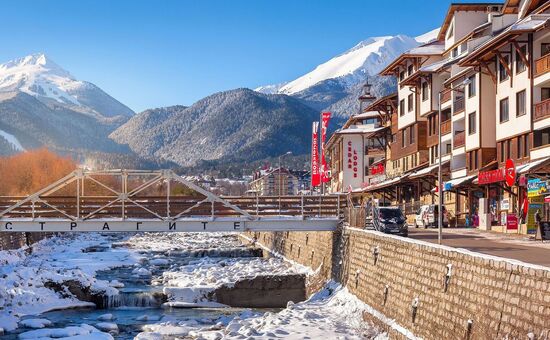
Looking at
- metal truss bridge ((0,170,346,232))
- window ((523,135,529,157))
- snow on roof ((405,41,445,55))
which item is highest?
snow on roof ((405,41,445,55))

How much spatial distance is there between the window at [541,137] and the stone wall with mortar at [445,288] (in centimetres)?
1459

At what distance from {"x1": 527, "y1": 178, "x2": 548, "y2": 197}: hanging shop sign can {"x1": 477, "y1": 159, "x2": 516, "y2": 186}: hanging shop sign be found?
173 centimetres

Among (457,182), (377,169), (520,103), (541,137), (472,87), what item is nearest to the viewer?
(541,137)

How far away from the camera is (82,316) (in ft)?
114

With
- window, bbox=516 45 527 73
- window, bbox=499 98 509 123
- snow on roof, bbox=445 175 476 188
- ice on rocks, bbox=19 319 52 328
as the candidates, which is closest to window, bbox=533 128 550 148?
window, bbox=516 45 527 73

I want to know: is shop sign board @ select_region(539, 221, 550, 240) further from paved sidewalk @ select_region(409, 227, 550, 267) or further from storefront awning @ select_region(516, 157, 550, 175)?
storefront awning @ select_region(516, 157, 550, 175)

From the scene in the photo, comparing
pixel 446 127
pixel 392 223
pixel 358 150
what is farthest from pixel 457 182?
pixel 358 150

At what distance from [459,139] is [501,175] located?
12.7m

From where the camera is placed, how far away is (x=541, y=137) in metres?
42.4

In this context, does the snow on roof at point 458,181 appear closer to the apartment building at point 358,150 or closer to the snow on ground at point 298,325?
the snow on ground at point 298,325

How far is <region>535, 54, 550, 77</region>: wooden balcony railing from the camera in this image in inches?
1601

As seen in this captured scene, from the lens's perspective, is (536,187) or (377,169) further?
(377,169)

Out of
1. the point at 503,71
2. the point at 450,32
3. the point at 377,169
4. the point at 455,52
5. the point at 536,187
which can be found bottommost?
the point at 536,187

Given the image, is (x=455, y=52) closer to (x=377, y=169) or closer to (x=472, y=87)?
(x=472, y=87)
